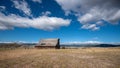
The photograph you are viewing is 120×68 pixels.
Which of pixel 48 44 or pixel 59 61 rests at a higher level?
pixel 48 44

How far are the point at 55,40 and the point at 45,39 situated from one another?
18.1ft

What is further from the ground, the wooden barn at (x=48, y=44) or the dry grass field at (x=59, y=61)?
the wooden barn at (x=48, y=44)

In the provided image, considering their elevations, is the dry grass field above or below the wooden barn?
below

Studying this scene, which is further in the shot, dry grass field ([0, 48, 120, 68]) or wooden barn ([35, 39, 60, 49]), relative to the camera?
wooden barn ([35, 39, 60, 49])

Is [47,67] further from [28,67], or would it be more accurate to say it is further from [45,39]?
[45,39]

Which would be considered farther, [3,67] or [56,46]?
[56,46]

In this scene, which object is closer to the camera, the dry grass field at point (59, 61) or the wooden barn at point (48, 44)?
the dry grass field at point (59, 61)

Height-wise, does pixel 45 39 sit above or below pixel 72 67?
above

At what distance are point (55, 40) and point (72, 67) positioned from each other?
47249 millimetres

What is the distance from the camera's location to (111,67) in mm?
13047

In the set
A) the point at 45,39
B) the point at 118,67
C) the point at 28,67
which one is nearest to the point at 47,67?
the point at 28,67

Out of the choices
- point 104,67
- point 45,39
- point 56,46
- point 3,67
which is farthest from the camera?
point 45,39

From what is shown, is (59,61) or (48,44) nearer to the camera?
(59,61)

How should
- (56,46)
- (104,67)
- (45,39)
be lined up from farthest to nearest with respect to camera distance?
(45,39)
(56,46)
(104,67)
